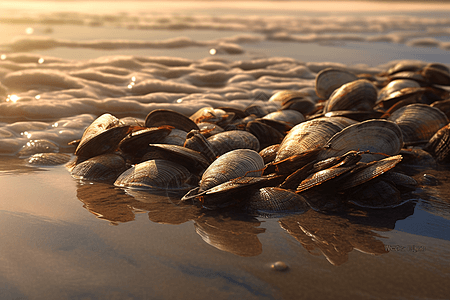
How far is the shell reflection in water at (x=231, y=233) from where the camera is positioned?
8.90ft

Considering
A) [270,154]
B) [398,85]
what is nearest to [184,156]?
[270,154]

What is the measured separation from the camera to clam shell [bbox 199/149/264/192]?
3438 millimetres

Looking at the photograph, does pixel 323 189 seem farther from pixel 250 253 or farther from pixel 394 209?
pixel 250 253

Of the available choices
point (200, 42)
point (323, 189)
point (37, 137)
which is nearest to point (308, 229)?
point (323, 189)

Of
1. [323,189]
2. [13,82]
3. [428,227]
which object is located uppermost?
[13,82]

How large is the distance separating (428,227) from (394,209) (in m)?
0.35

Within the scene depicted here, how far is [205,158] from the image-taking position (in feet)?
13.4

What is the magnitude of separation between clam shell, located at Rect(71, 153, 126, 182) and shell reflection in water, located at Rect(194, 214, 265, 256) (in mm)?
1530

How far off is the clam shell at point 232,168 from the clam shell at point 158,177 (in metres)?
0.37

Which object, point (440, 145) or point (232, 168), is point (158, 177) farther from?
point (440, 145)

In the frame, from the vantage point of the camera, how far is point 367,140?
3.80 meters

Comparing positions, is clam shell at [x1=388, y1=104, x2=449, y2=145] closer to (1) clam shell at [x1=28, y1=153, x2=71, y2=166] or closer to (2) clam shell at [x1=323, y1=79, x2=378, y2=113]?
(2) clam shell at [x1=323, y1=79, x2=378, y2=113]

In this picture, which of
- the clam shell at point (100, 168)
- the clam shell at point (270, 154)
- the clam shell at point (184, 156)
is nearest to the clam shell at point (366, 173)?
the clam shell at point (270, 154)

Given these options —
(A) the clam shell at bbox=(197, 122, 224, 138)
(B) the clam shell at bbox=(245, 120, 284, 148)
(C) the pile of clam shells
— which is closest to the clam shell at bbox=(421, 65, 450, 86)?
(C) the pile of clam shells
